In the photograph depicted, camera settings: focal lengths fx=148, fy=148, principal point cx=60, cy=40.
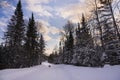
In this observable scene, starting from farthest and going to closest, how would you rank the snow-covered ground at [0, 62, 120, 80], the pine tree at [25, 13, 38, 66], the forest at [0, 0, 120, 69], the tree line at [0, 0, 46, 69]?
the pine tree at [25, 13, 38, 66]
the tree line at [0, 0, 46, 69]
the forest at [0, 0, 120, 69]
the snow-covered ground at [0, 62, 120, 80]

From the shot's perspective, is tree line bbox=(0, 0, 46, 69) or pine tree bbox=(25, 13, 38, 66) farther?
pine tree bbox=(25, 13, 38, 66)

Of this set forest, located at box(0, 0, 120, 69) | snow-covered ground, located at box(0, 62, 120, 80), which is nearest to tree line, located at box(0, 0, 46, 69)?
forest, located at box(0, 0, 120, 69)

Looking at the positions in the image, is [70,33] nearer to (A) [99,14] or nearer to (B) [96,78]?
(A) [99,14]

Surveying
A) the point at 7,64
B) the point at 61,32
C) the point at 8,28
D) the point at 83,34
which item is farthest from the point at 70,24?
the point at 7,64

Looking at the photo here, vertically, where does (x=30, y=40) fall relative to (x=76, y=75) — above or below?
above

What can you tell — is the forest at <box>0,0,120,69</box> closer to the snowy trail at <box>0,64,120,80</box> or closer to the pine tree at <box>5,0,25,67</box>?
the pine tree at <box>5,0,25,67</box>

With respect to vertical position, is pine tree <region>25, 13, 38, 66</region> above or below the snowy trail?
above

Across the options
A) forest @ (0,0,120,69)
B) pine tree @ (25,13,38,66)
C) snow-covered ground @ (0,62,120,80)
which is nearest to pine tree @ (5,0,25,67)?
forest @ (0,0,120,69)

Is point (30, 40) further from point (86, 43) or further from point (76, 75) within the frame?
point (76, 75)

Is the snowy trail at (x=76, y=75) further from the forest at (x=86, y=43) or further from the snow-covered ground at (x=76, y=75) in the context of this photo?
the forest at (x=86, y=43)

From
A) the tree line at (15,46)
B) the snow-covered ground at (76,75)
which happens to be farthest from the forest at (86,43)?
the snow-covered ground at (76,75)

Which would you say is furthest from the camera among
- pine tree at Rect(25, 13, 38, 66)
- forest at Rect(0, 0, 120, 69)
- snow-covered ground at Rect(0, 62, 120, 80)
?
pine tree at Rect(25, 13, 38, 66)

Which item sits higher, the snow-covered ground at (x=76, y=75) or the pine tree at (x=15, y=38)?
the pine tree at (x=15, y=38)

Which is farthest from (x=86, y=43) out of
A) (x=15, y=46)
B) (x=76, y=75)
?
(x=76, y=75)
